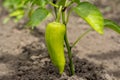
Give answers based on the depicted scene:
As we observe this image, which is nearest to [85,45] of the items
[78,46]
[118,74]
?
[78,46]

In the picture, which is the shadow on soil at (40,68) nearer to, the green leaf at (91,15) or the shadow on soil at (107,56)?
the shadow on soil at (107,56)

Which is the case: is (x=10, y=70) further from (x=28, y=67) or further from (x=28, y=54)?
(x=28, y=54)

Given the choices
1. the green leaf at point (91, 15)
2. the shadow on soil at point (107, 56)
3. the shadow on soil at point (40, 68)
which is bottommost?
the shadow on soil at point (107, 56)

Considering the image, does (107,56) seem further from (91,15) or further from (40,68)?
(91,15)

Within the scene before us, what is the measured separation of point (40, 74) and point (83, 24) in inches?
63.7

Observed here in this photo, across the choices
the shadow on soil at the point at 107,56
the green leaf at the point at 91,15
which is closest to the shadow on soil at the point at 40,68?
the shadow on soil at the point at 107,56

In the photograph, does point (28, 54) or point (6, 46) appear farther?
point (6, 46)

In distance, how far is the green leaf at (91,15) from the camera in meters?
1.70

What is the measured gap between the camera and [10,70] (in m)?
2.37

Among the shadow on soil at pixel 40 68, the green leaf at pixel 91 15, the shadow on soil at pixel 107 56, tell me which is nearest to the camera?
the green leaf at pixel 91 15

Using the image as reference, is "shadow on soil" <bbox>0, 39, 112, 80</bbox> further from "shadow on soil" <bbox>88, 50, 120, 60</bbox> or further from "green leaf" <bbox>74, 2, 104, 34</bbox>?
"green leaf" <bbox>74, 2, 104, 34</bbox>

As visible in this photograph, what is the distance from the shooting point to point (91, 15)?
1755 mm

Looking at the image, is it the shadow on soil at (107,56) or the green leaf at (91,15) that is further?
the shadow on soil at (107,56)

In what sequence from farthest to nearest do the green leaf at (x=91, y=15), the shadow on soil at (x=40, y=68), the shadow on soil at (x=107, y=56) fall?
1. the shadow on soil at (x=107, y=56)
2. the shadow on soil at (x=40, y=68)
3. the green leaf at (x=91, y=15)
